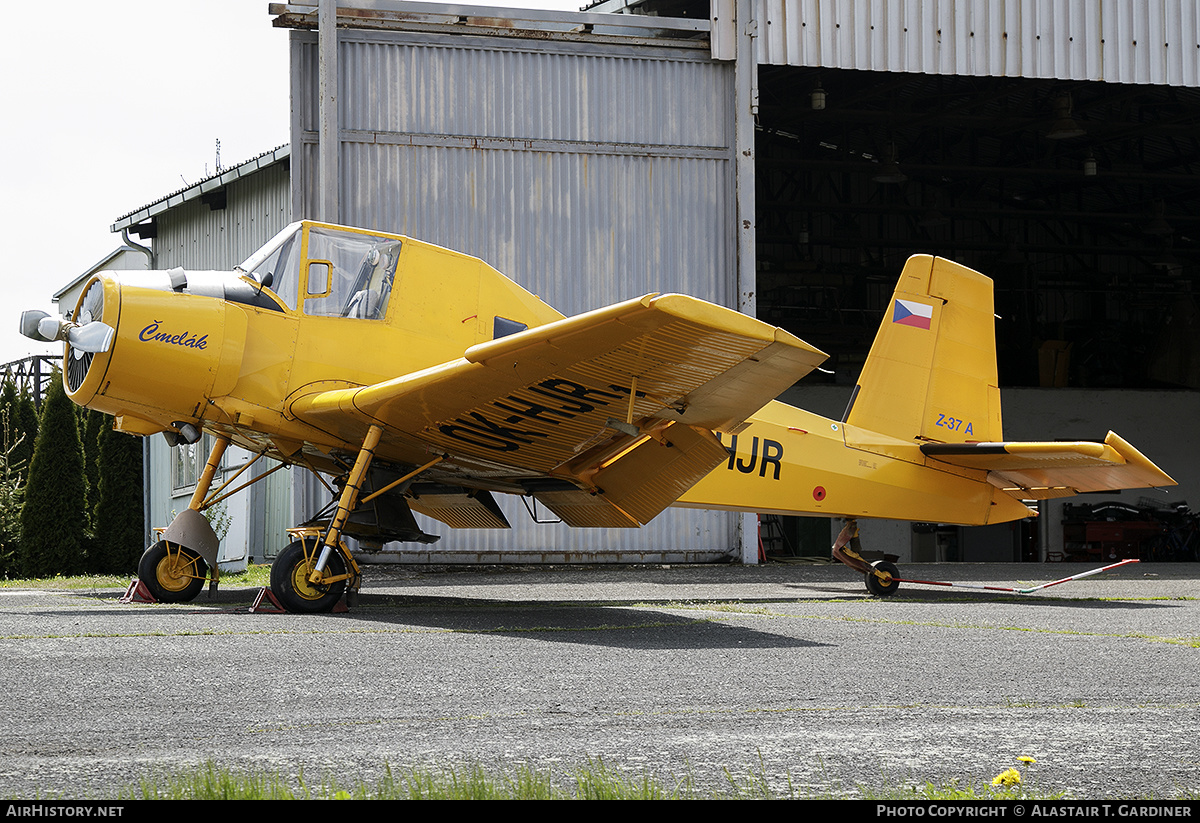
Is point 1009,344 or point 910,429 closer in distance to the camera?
point 910,429

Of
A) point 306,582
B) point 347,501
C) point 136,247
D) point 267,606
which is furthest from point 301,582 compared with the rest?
point 136,247

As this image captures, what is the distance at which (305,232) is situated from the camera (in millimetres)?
8172

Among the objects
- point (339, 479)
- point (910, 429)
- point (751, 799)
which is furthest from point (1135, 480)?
point (751, 799)

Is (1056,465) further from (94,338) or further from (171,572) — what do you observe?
(94,338)

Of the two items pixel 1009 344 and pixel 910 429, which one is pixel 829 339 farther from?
pixel 910 429

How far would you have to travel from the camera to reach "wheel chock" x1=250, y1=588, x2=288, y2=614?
7492mm

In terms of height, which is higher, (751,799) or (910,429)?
(910,429)

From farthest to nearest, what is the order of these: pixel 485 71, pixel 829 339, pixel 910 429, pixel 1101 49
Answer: pixel 829 339
pixel 1101 49
pixel 485 71
pixel 910 429

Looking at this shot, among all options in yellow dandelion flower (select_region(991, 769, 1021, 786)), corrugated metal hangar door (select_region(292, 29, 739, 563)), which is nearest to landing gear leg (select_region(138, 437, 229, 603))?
corrugated metal hangar door (select_region(292, 29, 739, 563))

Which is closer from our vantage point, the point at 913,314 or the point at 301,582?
the point at 301,582

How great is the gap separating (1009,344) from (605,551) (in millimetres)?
21847

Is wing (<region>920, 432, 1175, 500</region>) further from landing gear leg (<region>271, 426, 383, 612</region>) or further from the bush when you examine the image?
the bush

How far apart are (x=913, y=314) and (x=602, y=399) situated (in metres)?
5.17

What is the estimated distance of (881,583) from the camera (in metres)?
10.5
